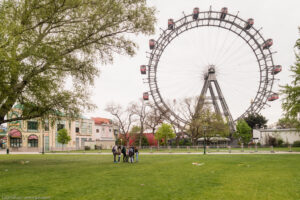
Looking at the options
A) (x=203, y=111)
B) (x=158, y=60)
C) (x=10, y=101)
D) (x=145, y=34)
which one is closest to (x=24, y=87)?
(x=10, y=101)

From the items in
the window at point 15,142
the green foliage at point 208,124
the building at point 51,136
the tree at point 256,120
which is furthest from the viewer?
the tree at point 256,120

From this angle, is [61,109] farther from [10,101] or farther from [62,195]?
[62,195]

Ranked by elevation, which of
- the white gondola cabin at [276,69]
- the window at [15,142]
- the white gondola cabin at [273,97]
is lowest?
the window at [15,142]

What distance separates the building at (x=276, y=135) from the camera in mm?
49375

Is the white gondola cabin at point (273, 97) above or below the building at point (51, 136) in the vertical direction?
above

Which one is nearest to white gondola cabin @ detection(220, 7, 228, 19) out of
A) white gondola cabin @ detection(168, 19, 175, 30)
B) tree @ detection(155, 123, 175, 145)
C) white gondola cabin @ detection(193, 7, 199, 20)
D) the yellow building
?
white gondola cabin @ detection(193, 7, 199, 20)

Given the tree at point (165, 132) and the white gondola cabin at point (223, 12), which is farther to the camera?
the tree at point (165, 132)

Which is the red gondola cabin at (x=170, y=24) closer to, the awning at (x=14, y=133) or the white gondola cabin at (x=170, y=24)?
the white gondola cabin at (x=170, y=24)

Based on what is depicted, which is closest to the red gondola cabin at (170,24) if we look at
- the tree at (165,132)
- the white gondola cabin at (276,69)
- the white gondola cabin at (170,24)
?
the white gondola cabin at (170,24)

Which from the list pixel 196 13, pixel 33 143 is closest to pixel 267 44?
pixel 196 13

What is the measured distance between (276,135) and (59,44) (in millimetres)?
47221

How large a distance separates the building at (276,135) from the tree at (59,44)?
141 feet

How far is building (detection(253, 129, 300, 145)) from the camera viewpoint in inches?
1944

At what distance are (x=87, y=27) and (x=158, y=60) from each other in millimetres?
32530
